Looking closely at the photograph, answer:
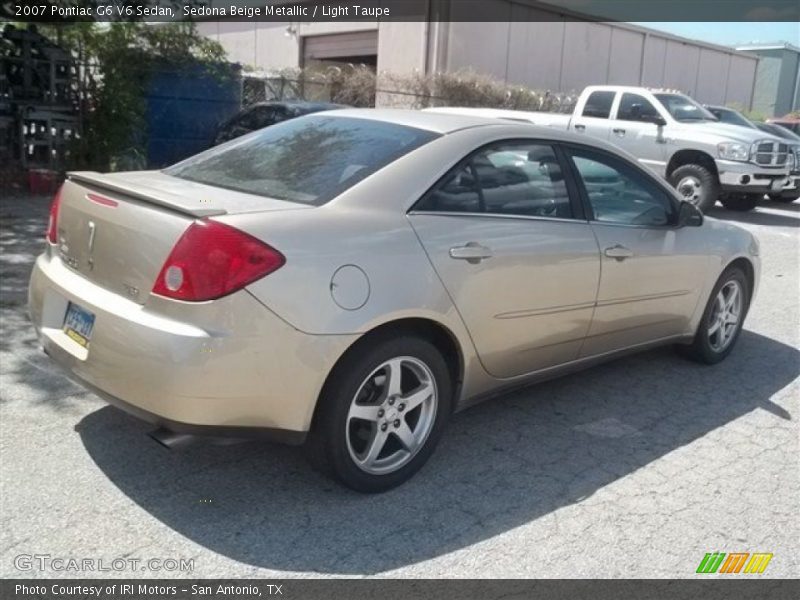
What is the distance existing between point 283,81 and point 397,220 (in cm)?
1741

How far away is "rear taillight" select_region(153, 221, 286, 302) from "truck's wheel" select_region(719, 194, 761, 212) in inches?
548

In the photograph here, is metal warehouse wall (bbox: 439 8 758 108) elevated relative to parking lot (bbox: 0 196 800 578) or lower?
elevated

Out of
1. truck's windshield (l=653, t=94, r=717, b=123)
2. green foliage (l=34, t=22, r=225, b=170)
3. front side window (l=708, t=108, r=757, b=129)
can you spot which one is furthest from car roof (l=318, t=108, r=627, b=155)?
front side window (l=708, t=108, r=757, b=129)

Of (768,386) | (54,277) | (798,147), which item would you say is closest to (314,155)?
(54,277)

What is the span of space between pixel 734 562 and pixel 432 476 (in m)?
1.32

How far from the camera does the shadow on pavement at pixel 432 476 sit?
3.21 meters

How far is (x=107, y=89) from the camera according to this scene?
12.3 metres

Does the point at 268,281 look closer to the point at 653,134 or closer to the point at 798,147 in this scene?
the point at 653,134

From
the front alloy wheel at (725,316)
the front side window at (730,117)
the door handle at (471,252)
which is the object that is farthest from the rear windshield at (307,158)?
the front side window at (730,117)

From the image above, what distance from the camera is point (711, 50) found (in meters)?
39.3

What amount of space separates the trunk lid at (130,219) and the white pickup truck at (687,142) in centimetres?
965

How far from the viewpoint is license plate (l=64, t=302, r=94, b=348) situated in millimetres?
3379

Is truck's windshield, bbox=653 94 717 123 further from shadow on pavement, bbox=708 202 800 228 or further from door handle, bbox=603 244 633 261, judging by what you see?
door handle, bbox=603 244 633 261

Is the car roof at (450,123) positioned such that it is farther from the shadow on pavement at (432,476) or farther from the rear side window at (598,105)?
the rear side window at (598,105)
